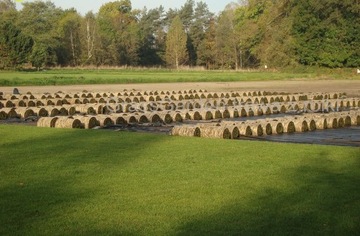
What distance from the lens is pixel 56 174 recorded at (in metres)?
9.31

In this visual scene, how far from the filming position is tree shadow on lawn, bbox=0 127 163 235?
6.60 m

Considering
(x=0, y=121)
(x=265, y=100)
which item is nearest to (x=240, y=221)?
(x=0, y=121)

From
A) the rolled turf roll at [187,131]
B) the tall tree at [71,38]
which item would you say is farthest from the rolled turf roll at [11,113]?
the tall tree at [71,38]

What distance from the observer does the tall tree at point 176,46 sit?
314 ft

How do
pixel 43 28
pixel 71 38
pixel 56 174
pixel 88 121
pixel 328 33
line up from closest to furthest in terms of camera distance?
pixel 56 174 → pixel 88 121 → pixel 328 33 → pixel 71 38 → pixel 43 28

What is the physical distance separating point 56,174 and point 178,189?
2.25 metres

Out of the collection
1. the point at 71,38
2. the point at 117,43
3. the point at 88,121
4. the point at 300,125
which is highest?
the point at 71,38

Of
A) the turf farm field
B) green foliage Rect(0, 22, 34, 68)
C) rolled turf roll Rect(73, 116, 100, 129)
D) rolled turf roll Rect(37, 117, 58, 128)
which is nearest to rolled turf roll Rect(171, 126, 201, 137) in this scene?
the turf farm field

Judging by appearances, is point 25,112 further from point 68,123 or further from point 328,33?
point 328,33

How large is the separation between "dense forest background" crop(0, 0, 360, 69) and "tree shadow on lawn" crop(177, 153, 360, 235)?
59.1 meters

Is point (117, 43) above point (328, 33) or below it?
below

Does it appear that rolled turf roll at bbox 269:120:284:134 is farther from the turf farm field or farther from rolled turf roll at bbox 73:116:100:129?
rolled turf roll at bbox 73:116:100:129

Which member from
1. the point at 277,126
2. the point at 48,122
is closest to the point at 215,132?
the point at 277,126

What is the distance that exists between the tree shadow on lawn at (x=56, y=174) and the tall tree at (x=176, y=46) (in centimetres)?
8134
